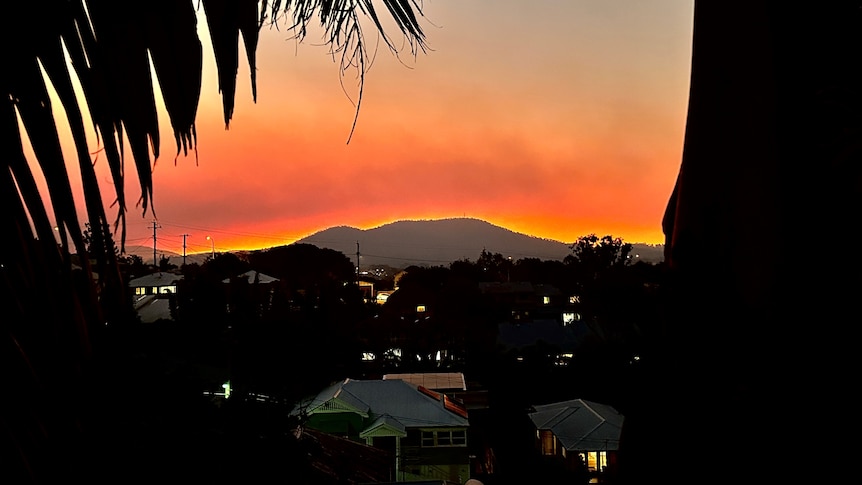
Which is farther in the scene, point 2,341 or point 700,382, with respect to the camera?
point 700,382

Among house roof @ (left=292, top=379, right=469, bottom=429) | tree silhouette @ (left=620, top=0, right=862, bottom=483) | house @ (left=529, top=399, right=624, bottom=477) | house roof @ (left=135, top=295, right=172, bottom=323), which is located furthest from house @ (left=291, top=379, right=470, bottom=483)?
tree silhouette @ (left=620, top=0, right=862, bottom=483)

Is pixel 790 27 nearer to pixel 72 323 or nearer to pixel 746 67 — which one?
pixel 746 67

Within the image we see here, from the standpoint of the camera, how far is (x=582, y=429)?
36.2 ft

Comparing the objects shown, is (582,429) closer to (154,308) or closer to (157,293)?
(154,308)

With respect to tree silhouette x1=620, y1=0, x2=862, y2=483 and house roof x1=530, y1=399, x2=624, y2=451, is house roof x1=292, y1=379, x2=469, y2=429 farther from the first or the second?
tree silhouette x1=620, y1=0, x2=862, y2=483

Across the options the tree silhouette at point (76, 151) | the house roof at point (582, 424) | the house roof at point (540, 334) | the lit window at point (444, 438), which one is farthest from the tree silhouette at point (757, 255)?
the house roof at point (540, 334)

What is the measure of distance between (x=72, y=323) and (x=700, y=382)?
406 millimetres

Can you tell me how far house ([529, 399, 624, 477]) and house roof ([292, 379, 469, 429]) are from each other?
5.63ft

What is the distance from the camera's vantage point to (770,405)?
0.41 m

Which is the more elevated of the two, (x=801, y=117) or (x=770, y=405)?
Answer: (x=801, y=117)

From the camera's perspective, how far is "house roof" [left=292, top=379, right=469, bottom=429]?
10.3 m

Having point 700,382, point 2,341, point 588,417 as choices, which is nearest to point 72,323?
point 2,341

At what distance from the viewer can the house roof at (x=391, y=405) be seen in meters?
10.3

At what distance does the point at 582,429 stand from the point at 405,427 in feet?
10.5
